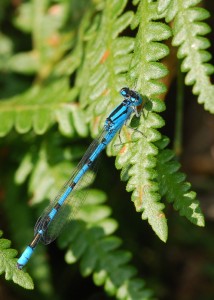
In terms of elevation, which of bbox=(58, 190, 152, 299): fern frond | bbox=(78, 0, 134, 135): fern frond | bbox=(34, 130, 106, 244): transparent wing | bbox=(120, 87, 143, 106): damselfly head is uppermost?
bbox=(78, 0, 134, 135): fern frond

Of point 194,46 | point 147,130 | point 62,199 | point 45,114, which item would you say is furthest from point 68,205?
point 194,46

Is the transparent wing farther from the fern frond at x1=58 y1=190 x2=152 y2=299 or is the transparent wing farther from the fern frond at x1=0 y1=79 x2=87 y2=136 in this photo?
the fern frond at x1=0 y1=79 x2=87 y2=136

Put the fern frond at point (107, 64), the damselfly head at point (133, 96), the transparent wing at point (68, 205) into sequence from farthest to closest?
the transparent wing at point (68, 205)
the fern frond at point (107, 64)
the damselfly head at point (133, 96)

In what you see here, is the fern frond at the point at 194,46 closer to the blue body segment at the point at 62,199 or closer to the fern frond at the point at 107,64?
the fern frond at the point at 107,64

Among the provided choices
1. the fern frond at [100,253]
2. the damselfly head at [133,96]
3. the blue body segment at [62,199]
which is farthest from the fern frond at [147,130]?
the fern frond at [100,253]

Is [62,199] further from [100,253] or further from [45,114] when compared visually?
[45,114]

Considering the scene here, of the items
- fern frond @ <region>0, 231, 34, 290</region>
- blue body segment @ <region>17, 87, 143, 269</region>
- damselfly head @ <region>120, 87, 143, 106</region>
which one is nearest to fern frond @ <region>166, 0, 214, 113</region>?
damselfly head @ <region>120, 87, 143, 106</region>
